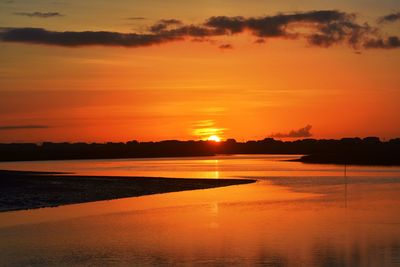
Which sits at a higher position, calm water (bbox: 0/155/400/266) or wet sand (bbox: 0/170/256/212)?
wet sand (bbox: 0/170/256/212)

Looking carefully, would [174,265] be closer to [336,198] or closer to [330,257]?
[330,257]

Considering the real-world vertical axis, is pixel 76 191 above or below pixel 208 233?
above

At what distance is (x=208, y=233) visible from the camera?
26812mm

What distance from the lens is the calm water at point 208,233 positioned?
67.9 feet

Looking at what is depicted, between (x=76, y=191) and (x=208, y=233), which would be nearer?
(x=208, y=233)

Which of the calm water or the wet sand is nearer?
the calm water

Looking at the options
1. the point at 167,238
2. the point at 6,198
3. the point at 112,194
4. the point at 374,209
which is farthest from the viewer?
the point at 112,194

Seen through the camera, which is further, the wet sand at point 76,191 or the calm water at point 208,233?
the wet sand at point 76,191

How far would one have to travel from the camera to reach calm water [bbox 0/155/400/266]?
2070cm

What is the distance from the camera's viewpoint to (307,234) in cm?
2597

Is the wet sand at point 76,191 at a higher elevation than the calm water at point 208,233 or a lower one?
higher

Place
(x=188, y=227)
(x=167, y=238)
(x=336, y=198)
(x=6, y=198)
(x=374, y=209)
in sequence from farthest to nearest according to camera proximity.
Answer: (x=336, y=198) < (x=6, y=198) < (x=374, y=209) < (x=188, y=227) < (x=167, y=238)

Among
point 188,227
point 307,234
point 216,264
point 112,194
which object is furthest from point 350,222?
point 112,194

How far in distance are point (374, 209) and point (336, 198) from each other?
7861 millimetres
